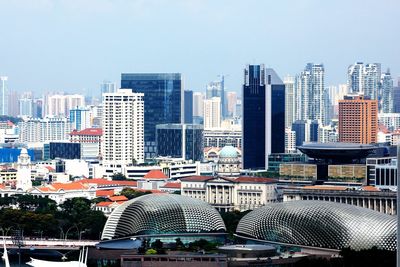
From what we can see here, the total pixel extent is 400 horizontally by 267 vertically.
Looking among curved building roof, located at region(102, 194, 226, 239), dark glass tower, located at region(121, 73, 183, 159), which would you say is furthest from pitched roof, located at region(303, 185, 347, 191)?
dark glass tower, located at region(121, 73, 183, 159)

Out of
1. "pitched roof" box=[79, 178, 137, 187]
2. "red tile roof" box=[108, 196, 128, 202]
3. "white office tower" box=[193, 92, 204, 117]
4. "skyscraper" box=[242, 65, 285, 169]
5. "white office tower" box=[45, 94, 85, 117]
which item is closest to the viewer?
"red tile roof" box=[108, 196, 128, 202]

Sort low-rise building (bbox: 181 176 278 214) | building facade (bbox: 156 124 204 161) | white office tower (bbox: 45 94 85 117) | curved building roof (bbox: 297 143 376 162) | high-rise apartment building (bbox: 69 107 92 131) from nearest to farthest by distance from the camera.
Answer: low-rise building (bbox: 181 176 278 214)
curved building roof (bbox: 297 143 376 162)
building facade (bbox: 156 124 204 161)
high-rise apartment building (bbox: 69 107 92 131)
white office tower (bbox: 45 94 85 117)

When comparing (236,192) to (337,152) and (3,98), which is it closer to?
(337,152)

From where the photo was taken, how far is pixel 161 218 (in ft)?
173

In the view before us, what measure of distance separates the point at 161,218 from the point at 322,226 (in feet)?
23.3

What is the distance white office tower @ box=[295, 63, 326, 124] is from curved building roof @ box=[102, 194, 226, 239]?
254 ft

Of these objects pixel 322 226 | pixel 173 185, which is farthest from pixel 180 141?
pixel 322 226

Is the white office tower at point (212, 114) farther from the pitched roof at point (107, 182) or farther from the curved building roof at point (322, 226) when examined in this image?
the curved building roof at point (322, 226)

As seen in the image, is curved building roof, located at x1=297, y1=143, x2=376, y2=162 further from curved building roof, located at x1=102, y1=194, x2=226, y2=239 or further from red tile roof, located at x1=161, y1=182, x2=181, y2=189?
curved building roof, located at x1=102, y1=194, x2=226, y2=239

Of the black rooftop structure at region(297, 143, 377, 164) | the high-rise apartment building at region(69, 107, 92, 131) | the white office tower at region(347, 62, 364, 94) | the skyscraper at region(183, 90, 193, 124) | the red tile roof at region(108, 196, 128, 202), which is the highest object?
the white office tower at region(347, 62, 364, 94)

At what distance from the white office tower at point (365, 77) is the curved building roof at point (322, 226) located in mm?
80274

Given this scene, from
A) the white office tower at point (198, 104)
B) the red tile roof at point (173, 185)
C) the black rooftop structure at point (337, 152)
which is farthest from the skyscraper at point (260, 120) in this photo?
the white office tower at point (198, 104)

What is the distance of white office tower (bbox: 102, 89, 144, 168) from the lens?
3639 inches

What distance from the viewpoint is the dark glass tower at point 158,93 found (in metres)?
112
